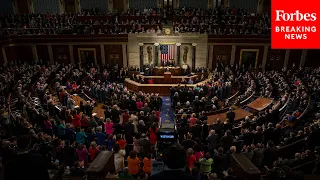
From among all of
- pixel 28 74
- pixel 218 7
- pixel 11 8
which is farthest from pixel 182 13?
pixel 11 8

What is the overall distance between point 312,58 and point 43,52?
23872mm

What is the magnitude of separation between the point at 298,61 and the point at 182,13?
11469mm

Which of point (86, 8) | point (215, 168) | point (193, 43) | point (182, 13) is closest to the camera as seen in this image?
point (215, 168)

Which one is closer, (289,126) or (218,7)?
(289,126)

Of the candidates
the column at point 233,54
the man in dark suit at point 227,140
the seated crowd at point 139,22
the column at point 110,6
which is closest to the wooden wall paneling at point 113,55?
the seated crowd at point 139,22

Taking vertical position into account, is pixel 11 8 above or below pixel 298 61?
above

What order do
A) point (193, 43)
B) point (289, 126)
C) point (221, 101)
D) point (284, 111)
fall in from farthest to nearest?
point (193, 43), point (221, 101), point (284, 111), point (289, 126)

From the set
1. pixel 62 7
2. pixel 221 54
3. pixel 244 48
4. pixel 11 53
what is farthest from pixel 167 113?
pixel 62 7

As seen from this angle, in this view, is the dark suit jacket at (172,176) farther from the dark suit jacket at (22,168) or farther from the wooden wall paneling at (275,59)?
the wooden wall paneling at (275,59)

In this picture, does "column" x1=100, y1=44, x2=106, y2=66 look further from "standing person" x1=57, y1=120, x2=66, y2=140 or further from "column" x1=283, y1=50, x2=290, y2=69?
"column" x1=283, y1=50, x2=290, y2=69

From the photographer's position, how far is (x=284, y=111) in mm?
12406

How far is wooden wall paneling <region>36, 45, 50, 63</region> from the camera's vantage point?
22681 mm

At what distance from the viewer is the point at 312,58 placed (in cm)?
2284

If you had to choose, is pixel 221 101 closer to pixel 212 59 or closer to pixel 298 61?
pixel 212 59
